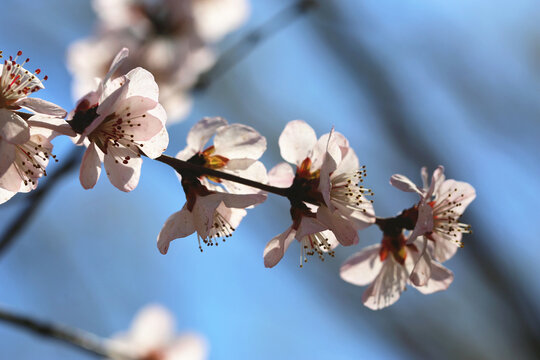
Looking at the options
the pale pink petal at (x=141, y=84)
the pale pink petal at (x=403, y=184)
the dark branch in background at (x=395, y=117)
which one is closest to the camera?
the pale pink petal at (x=141, y=84)

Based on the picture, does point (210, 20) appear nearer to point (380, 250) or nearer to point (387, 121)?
point (387, 121)

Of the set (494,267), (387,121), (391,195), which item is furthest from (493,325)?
(387,121)

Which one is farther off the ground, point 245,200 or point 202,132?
point 202,132

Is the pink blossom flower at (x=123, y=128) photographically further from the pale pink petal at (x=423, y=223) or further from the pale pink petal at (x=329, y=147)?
the pale pink petal at (x=423, y=223)

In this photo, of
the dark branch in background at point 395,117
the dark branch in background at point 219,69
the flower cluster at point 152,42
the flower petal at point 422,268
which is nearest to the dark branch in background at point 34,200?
the dark branch in background at point 219,69

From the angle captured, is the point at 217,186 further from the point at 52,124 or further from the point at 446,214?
the point at 446,214

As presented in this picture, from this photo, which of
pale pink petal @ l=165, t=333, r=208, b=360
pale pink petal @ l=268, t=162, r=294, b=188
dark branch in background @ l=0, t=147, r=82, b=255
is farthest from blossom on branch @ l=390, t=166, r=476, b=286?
pale pink petal @ l=165, t=333, r=208, b=360

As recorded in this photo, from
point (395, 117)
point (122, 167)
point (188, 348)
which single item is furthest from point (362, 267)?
point (395, 117)

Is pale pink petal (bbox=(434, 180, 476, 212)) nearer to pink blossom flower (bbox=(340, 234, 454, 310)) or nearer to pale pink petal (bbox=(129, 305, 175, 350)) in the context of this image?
pink blossom flower (bbox=(340, 234, 454, 310))
